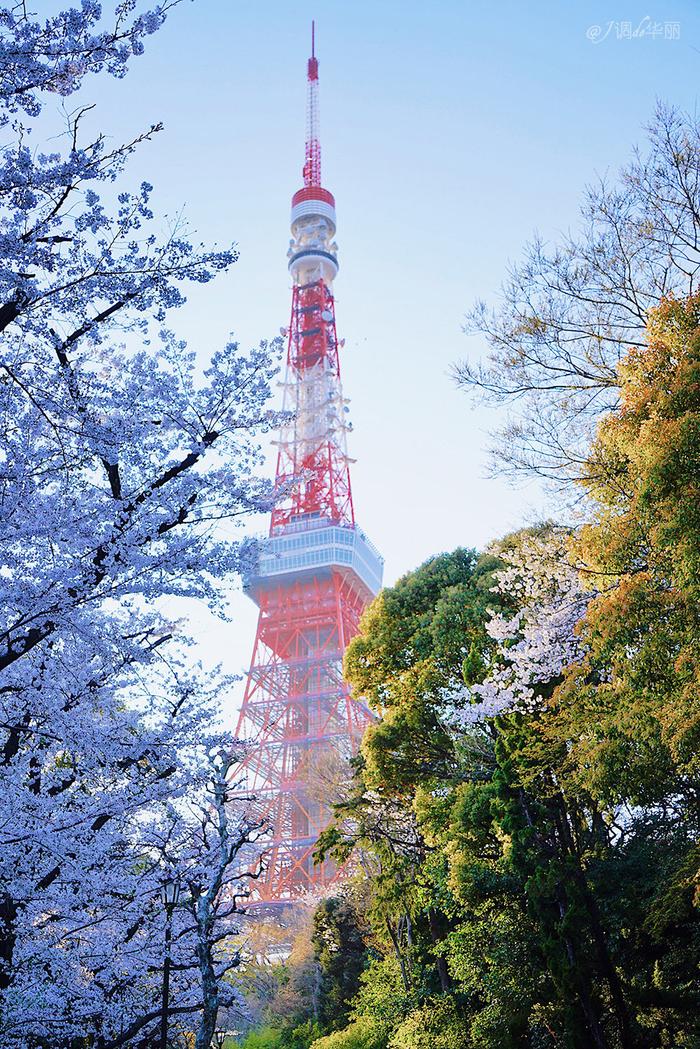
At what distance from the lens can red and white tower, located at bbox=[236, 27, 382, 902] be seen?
3622 cm

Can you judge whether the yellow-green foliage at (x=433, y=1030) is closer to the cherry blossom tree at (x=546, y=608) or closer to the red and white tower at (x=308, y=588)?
the cherry blossom tree at (x=546, y=608)

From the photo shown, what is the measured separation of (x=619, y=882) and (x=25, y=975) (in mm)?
6316

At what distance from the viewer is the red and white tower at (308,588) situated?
119ft

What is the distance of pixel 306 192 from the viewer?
51.2 metres

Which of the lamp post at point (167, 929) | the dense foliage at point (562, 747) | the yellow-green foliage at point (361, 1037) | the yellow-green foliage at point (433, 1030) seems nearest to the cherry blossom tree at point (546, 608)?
the dense foliage at point (562, 747)

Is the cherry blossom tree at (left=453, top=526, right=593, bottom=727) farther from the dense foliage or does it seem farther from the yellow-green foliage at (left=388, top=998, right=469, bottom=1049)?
the yellow-green foliage at (left=388, top=998, right=469, bottom=1049)

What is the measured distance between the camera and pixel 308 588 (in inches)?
1732

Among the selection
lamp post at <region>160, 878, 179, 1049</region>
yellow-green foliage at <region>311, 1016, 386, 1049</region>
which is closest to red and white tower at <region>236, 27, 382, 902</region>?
yellow-green foliage at <region>311, 1016, 386, 1049</region>

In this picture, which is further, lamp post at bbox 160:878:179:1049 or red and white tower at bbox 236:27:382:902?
red and white tower at bbox 236:27:382:902

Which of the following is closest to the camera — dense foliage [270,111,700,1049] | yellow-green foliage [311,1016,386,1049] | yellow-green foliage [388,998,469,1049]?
dense foliage [270,111,700,1049]

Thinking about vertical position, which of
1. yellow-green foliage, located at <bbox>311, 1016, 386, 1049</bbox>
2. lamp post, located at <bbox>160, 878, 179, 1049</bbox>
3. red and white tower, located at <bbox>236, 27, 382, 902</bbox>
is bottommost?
yellow-green foliage, located at <bbox>311, 1016, 386, 1049</bbox>

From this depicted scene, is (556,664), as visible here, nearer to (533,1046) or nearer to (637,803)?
(637,803)

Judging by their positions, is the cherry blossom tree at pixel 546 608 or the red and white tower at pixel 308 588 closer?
the cherry blossom tree at pixel 546 608

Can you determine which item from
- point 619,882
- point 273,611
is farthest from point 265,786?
point 619,882
